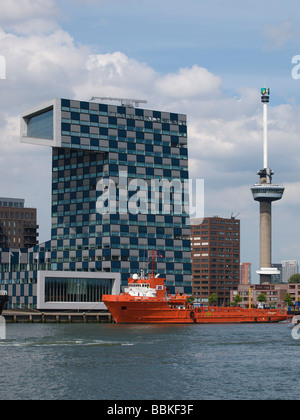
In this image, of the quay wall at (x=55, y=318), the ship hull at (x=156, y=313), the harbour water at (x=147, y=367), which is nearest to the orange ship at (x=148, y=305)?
the ship hull at (x=156, y=313)

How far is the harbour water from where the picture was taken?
6512cm

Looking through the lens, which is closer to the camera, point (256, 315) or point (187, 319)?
point (187, 319)

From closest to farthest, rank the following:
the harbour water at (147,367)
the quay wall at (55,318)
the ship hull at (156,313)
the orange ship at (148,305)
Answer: the harbour water at (147,367) → the ship hull at (156,313) → the orange ship at (148,305) → the quay wall at (55,318)

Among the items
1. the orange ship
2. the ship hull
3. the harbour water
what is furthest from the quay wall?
the harbour water

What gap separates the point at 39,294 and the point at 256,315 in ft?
184

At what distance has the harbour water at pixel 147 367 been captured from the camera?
6512 cm

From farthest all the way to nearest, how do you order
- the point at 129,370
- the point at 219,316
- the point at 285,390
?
the point at 219,316 < the point at 129,370 < the point at 285,390

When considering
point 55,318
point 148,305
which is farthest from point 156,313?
point 55,318

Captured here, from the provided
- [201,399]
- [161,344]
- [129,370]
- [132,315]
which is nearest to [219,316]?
[132,315]

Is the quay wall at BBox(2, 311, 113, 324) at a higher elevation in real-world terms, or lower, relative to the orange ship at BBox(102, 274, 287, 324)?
lower

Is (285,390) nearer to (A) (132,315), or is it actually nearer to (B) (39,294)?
(A) (132,315)

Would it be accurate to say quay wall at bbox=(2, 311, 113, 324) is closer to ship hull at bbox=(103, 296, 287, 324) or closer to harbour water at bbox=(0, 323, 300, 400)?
ship hull at bbox=(103, 296, 287, 324)

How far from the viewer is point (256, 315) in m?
182

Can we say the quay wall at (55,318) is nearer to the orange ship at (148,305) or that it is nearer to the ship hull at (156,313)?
the orange ship at (148,305)
